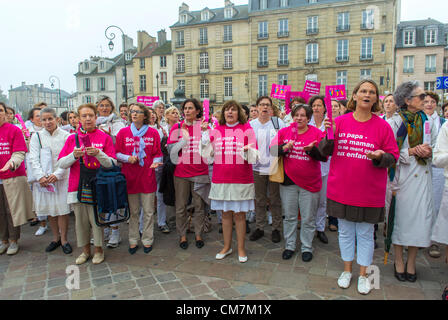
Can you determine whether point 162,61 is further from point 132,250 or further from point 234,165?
point 234,165

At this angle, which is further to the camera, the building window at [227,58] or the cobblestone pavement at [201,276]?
the building window at [227,58]

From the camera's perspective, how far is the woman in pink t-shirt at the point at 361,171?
326 cm

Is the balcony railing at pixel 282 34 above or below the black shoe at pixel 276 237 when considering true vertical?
above

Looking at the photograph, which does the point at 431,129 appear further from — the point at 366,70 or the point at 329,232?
the point at 366,70

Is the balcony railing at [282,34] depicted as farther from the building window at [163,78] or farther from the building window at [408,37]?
the building window at [163,78]

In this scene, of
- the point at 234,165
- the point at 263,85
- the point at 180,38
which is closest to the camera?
the point at 234,165

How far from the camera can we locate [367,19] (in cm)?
3022

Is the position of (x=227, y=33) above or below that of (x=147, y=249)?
above

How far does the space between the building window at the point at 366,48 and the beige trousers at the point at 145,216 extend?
3192 centimetres

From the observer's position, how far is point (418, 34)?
1313 inches

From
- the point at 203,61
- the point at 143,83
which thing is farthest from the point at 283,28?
the point at 143,83

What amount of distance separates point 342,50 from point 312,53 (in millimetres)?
2929

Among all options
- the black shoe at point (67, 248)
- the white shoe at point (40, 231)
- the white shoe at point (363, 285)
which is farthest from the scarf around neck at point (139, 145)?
the white shoe at point (363, 285)
